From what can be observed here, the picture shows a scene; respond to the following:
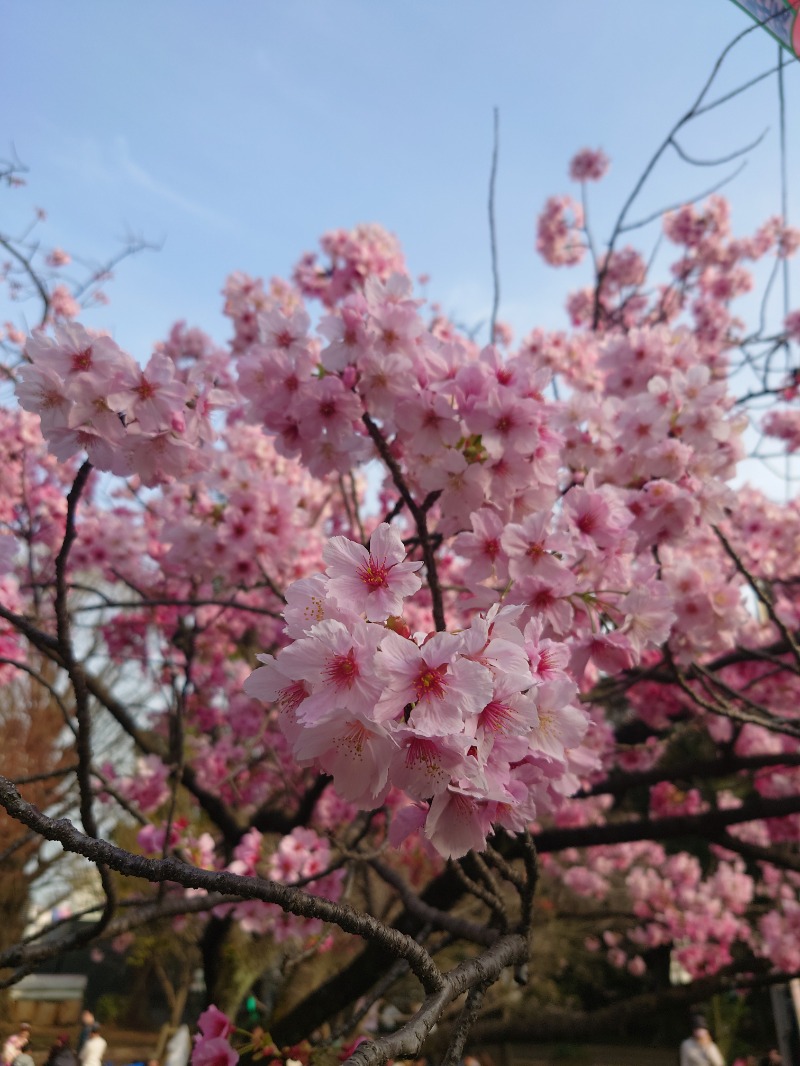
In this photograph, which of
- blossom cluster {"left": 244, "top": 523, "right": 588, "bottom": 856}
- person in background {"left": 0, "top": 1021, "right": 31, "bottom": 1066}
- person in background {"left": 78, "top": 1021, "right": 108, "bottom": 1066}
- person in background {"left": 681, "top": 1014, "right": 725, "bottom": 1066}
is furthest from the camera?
person in background {"left": 78, "top": 1021, "right": 108, "bottom": 1066}

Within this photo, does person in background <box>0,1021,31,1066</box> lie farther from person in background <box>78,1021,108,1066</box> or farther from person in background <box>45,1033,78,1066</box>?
person in background <box>78,1021,108,1066</box>

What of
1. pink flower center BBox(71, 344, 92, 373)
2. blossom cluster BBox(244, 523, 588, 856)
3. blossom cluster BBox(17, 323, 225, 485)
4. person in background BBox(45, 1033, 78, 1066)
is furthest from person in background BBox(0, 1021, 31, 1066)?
blossom cluster BBox(244, 523, 588, 856)

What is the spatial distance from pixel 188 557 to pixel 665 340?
242 centimetres

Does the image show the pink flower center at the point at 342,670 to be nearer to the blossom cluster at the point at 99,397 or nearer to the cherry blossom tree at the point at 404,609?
the cherry blossom tree at the point at 404,609

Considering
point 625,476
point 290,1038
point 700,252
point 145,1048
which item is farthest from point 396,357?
point 145,1048

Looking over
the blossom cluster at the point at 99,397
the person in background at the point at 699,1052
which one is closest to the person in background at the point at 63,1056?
the person in background at the point at 699,1052

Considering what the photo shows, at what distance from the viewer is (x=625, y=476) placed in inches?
94.2

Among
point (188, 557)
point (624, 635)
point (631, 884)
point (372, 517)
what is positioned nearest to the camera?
point (624, 635)

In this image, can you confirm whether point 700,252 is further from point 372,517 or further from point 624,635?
point 624,635

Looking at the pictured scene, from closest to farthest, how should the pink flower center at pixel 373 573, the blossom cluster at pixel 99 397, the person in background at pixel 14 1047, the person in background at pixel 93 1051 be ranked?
the pink flower center at pixel 373 573 → the blossom cluster at pixel 99 397 → the person in background at pixel 14 1047 → the person in background at pixel 93 1051

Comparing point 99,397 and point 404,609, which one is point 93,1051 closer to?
point 404,609

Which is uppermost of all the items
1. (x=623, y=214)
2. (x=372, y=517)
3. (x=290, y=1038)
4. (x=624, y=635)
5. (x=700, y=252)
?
(x=700, y=252)

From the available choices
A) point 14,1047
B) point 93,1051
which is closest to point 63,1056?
point 93,1051

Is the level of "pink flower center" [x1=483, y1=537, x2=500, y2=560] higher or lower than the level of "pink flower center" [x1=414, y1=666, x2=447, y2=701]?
higher
